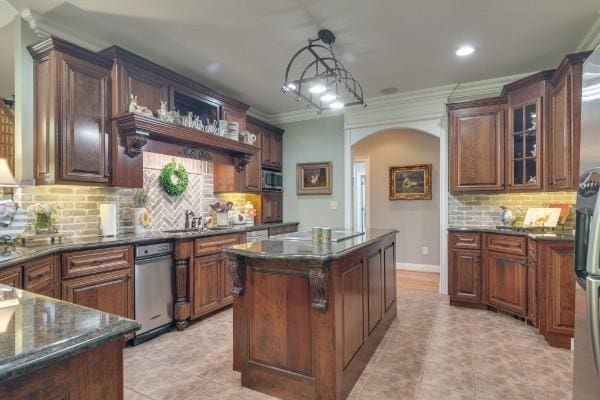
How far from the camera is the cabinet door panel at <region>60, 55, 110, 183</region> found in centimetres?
269

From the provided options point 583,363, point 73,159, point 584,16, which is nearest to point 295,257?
point 583,363

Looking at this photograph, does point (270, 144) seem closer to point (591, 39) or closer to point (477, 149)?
point (477, 149)

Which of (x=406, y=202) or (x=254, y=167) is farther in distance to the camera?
(x=406, y=202)

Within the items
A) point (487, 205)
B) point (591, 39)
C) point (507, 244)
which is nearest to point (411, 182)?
point (487, 205)

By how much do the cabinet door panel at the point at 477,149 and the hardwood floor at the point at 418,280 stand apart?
156 centimetres

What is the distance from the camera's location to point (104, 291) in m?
2.61

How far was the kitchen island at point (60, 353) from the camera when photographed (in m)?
0.65

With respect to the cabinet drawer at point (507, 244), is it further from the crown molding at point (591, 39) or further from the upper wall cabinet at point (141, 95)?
the upper wall cabinet at point (141, 95)

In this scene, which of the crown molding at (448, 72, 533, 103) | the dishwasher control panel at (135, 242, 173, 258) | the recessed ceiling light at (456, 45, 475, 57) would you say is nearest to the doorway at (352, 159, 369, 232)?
the crown molding at (448, 72, 533, 103)

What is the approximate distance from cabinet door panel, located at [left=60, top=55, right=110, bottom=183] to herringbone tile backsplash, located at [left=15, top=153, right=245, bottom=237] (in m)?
0.28

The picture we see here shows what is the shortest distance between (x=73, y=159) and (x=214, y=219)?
2000mm

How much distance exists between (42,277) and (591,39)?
191 inches

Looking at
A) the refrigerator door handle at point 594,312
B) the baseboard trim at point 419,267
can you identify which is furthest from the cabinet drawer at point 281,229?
the refrigerator door handle at point 594,312

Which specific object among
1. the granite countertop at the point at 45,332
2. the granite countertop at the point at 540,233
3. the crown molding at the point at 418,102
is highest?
the crown molding at the point at 418,102
